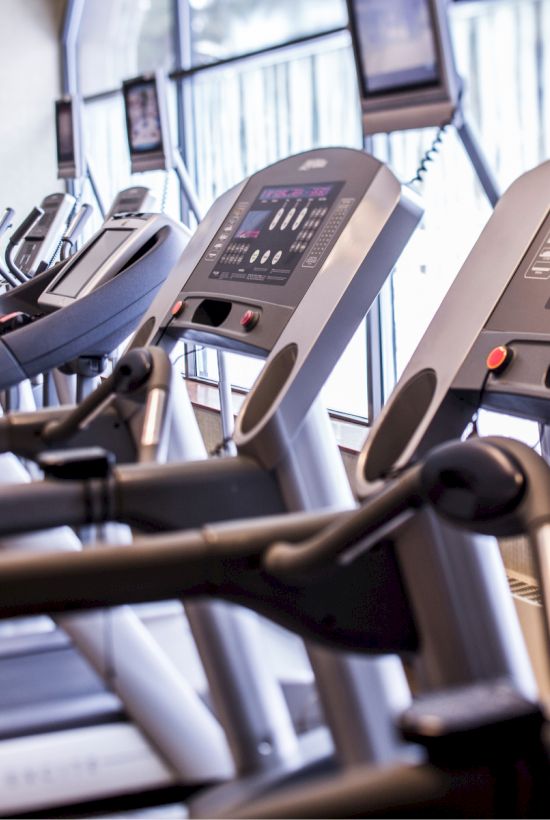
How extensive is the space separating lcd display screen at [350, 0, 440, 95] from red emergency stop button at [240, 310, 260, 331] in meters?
0.40

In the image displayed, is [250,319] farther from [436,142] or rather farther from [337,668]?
[337,668]

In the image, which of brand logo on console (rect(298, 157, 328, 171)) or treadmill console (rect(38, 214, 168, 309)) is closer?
brand logo on console (rect(298, 157, 328, 171))

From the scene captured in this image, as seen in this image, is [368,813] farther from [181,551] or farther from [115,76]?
[115,76]

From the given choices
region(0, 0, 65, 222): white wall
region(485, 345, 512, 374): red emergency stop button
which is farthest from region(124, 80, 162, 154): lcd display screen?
region(0, 0, 65, 222): white wall

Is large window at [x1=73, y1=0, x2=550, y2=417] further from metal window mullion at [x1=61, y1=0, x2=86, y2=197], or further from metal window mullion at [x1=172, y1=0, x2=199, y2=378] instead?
metal window mullion at [x1=61, y1=0, x2=86, y2=197]

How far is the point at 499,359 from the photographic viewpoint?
4.16 ft

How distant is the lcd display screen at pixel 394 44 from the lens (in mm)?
1534

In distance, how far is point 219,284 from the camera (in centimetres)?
192

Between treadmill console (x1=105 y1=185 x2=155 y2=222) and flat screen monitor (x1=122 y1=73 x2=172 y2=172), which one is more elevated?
flat screen monitor (x1=122 y1=73 x2=172 y2=172)

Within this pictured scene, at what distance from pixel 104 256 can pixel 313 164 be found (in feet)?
2.96

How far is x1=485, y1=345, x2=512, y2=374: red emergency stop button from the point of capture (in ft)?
4.14

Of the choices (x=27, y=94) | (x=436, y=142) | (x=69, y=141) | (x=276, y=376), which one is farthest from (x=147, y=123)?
(x=27, y=94)

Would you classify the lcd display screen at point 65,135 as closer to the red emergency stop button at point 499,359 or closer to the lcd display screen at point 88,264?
the lcd display screen at point 88,264

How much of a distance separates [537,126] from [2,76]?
5.16 meters
